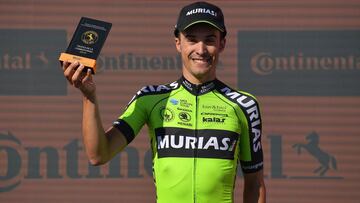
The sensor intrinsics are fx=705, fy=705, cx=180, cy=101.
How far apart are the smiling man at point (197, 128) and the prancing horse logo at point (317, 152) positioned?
286 centimetres

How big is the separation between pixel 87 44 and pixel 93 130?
354 millimetres

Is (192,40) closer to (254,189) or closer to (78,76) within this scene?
(78,76)

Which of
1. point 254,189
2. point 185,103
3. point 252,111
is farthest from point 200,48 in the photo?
point 254,189

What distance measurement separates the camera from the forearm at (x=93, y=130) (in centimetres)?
290

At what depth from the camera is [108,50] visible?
6.08 metres

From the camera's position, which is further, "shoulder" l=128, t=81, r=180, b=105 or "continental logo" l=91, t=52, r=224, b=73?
"continental logo" l=91, t=52, r=224, b=73

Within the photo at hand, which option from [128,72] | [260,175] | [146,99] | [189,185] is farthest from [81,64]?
[128,72]

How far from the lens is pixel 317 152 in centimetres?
608

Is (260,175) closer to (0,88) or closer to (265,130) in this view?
(265,130)

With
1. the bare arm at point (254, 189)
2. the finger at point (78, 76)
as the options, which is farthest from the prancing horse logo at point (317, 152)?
the finger at point (78, 76)

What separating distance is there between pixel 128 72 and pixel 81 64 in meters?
3.27

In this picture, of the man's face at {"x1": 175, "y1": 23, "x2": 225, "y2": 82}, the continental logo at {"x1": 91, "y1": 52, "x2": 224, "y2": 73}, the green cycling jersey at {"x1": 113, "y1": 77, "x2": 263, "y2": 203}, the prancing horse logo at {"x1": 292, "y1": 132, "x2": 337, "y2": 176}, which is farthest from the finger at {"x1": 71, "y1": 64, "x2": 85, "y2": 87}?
the prancing horse logo at {"x1": 292, "y1": 132, "x2": 337, "y2": 176}

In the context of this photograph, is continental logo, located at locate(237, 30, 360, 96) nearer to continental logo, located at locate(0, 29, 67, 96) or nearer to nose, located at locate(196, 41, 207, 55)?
continental logo, located at locate(0, 29, 67, 96)

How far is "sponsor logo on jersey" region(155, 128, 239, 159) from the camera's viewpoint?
3119 mm
